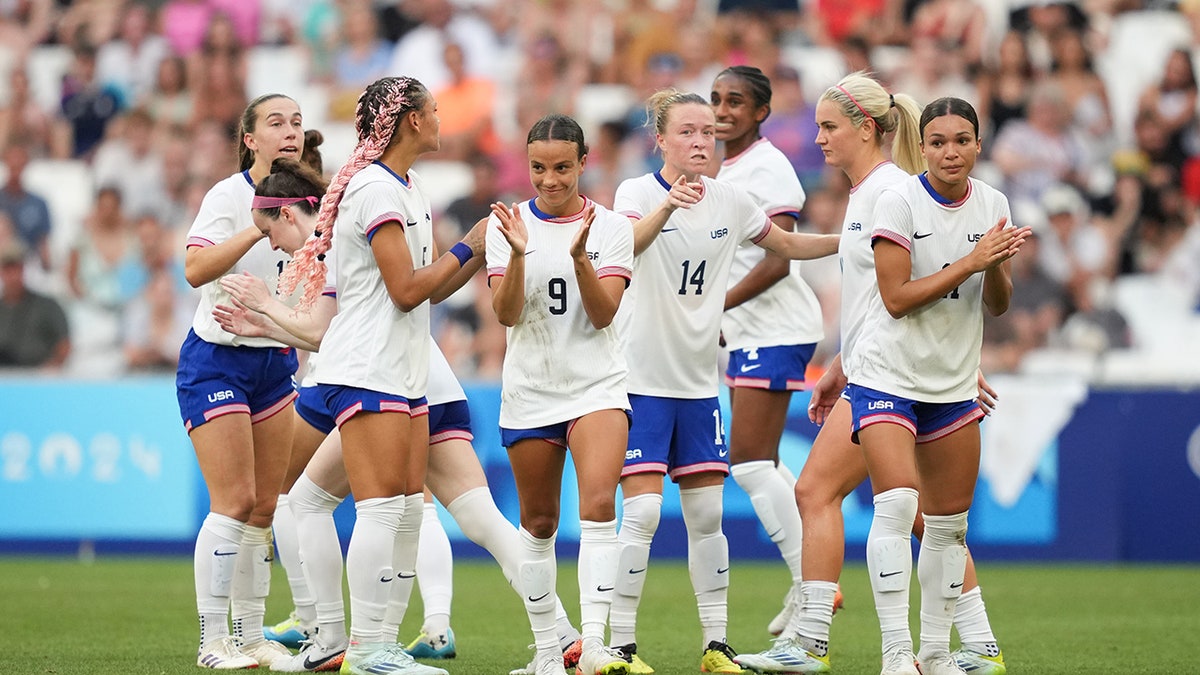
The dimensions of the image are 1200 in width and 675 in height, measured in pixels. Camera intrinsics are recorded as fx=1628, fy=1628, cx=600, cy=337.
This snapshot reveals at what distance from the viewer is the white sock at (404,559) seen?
22.8ft

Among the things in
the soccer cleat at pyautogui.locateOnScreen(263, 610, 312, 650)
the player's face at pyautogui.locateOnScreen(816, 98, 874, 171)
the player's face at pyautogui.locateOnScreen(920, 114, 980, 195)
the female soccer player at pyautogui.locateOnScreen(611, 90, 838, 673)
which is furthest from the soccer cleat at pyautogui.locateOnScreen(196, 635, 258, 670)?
the player's face at pyautogui.locateOnScreen(920, 114, 980, 195)

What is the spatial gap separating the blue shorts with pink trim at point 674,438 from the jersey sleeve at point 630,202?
32.0 inches

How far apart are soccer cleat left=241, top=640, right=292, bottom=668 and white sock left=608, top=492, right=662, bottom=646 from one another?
155 centimetres

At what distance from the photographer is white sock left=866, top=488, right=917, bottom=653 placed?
6500mm

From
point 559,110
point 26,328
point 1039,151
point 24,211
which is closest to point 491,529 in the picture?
point 26,328

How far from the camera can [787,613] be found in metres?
8.56

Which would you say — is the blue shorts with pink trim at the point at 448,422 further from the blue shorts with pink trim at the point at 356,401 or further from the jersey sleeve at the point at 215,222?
the jersey sleeve at the point at 215,222

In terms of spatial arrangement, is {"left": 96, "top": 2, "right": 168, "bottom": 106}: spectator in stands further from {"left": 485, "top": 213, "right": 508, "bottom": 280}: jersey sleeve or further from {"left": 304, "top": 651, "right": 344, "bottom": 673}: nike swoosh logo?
{"left": 485, "top": 213, "right": 508, "bottom": 280}: jersey sleeve

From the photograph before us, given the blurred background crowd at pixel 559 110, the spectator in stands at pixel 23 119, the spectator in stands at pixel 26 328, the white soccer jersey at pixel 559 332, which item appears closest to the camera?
the white soccer jersey at pixel 559 332

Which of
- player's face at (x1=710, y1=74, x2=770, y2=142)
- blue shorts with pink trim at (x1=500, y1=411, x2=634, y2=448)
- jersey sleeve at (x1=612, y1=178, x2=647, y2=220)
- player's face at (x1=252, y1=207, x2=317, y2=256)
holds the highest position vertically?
player's face at (x1=710, y1=74, x2=770, y2=142)

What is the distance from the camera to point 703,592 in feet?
24.1

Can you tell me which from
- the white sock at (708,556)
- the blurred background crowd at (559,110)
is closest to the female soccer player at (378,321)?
the white sock at (708,556)

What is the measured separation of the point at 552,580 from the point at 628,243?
142cm

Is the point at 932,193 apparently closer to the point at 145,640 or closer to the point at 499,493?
the point at 145,640
